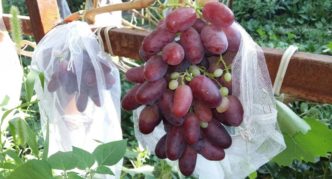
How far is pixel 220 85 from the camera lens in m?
0.51

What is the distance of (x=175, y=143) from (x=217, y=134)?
0.05 m

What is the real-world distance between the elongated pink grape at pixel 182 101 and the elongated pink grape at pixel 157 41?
5cm

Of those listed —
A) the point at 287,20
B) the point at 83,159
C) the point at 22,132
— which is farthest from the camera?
the point at 287,20

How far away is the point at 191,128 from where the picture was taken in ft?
1.63

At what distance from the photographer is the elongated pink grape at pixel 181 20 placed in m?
0.49

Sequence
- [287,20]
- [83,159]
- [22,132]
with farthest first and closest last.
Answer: [287,20] → [22,132] → [83,159]

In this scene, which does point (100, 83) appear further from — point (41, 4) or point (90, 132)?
point (41, 4)

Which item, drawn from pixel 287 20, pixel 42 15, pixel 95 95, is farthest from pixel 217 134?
pixel 287 20

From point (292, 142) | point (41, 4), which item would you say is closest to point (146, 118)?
point (292, 142)

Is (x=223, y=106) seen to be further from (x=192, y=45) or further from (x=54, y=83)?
Answer: (x=54, y=83)

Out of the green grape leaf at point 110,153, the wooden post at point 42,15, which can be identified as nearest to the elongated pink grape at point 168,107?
the green grape leaf at point 110,153

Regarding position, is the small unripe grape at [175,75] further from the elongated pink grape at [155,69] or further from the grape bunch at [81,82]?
the grape bunch at [81,82]

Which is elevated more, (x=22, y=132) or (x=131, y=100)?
(x=131, y=100)

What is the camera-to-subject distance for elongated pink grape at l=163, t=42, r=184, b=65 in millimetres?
478
